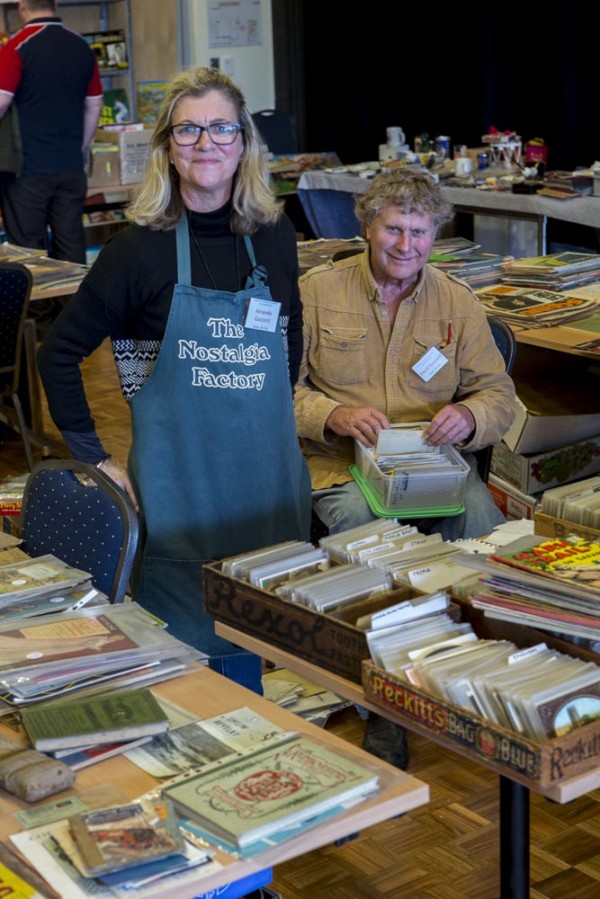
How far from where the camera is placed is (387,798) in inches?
68.5

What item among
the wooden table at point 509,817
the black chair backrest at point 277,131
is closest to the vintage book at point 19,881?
the wooden table at point 509,817

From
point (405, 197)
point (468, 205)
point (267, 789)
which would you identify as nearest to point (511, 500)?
point (405, 197)

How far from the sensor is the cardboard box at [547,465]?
170 inches

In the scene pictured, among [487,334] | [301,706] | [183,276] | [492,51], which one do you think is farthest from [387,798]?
[492,51]

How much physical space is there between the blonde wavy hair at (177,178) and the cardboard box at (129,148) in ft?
20.9

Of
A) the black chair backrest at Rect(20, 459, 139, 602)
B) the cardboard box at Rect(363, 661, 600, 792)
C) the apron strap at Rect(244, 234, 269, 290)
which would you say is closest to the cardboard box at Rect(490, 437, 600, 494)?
the apron strap at Rect(244, 234, 269, 290)

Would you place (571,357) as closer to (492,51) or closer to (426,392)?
(426,392)

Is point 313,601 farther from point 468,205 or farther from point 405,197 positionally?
point 468,205

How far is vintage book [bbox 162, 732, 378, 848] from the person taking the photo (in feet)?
5.44

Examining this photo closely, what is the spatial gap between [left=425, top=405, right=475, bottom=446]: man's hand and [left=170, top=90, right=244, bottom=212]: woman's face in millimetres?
903

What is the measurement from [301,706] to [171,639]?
1.31m

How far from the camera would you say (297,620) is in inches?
88.7

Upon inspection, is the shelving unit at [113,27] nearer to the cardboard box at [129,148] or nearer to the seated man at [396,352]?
the cardboard box at [129,148]

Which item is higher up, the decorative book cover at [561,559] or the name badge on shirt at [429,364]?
the name badge on shirt at [429,364]
